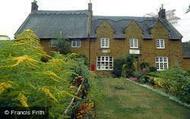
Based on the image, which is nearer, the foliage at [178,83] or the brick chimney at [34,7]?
the foliage at [178,83]

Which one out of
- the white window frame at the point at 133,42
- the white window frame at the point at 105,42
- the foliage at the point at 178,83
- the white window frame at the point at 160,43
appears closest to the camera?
the foliage at the point at 178,83

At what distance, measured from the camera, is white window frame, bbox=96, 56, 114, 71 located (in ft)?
179

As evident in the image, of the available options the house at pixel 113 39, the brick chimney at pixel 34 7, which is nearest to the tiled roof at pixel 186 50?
the house at pixel 113 39

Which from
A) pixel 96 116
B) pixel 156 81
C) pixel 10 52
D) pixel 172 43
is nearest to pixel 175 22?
pixel 172 43

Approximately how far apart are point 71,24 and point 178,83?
3549cm

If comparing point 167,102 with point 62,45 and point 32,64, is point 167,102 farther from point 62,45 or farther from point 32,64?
point 62,45

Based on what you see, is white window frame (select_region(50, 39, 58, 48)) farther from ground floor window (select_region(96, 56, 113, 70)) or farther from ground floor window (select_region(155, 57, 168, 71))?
ground floor window (select_region(155, 57, 168, 71))

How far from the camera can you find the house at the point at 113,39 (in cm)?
5509

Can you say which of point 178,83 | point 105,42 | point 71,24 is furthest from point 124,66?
point 178,83

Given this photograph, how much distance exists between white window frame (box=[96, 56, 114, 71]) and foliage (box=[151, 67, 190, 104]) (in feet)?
86.2

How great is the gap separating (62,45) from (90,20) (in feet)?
25.9

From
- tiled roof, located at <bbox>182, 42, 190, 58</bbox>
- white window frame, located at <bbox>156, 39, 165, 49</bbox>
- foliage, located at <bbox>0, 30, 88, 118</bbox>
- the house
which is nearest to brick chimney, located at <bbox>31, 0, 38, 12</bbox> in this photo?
the house

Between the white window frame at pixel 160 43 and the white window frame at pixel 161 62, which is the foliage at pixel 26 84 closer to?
the white window frame at pixel 161 62

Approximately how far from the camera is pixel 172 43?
56.8 metres
